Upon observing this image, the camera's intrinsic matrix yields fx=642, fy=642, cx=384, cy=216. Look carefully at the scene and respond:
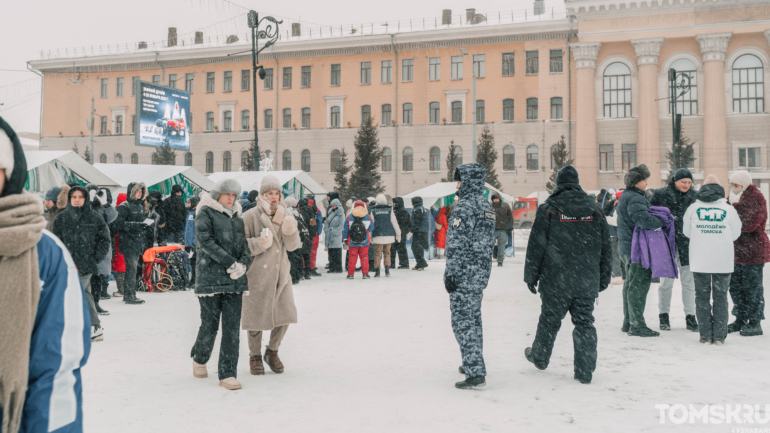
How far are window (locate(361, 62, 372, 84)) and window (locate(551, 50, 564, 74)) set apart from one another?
13735 millimetres

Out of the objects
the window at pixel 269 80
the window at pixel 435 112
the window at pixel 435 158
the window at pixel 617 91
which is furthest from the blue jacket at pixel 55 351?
the window at pixel 269 80

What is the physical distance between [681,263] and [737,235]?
2.89 feet

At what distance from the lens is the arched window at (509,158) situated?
46906mm

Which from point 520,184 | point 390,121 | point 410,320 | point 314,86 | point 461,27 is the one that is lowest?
point 410,320

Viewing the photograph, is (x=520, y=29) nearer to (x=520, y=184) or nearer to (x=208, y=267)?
(x=520, y=184)

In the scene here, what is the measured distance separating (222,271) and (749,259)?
18.9 feet

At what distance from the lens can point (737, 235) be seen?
22.5ft

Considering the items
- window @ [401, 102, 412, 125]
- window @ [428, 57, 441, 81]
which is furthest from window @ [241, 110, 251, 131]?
window @ [428, 57, 441, 81]

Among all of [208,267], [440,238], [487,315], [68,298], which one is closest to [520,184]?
[440,238]

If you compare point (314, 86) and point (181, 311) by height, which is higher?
point (314, 86)

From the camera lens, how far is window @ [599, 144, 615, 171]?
44.6 m

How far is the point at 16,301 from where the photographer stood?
5.61 ft

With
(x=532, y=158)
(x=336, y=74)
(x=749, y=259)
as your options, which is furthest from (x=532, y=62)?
(x=749, y=259)

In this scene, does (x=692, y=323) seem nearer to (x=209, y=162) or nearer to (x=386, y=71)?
(x=386, y=71)
